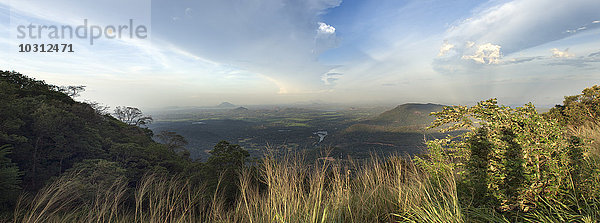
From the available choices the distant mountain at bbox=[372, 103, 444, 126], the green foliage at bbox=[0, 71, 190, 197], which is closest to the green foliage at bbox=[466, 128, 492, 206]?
the green foliage at bbox=[0, 71, 190, 197]

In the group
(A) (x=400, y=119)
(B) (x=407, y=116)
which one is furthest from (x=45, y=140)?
(B) (x=407, y=116)

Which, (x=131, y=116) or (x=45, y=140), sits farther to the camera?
Result: (x=131, y=116)

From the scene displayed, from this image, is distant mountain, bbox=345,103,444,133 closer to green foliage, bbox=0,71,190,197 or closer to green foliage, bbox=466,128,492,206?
green foliage, bbox=0,71,190,197

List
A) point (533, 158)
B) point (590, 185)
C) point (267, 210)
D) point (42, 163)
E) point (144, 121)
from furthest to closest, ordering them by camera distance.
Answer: point (144, 121), point (42, 163), point (267, 210), point (533, 158), point (590, 185)

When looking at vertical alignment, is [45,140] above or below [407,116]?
above

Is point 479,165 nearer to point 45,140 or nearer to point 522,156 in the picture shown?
point 522,156

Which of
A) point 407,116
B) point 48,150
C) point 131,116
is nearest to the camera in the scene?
point 48,150

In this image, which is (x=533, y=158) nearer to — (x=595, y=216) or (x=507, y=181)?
(x=507, y=181)

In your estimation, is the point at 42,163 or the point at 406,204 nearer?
the point at 406,204

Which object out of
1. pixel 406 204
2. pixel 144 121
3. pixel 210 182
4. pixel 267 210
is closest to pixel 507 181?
pixel 406 204
